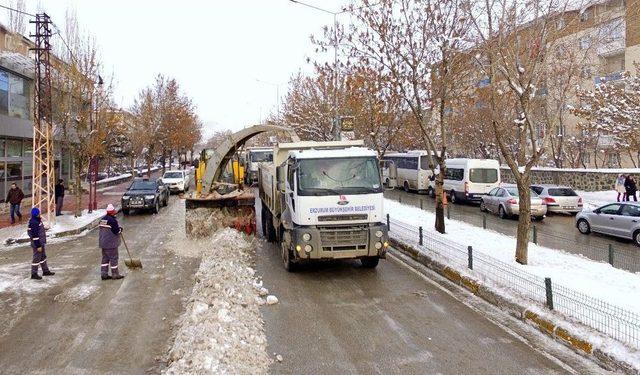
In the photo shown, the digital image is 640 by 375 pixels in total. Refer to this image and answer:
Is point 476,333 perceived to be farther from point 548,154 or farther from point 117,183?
point 117,183

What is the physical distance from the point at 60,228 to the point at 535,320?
1593 centimetres

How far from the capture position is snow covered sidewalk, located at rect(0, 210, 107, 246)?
15.3 meters

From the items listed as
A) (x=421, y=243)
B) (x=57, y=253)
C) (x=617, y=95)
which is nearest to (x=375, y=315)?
(x=421, y=243)

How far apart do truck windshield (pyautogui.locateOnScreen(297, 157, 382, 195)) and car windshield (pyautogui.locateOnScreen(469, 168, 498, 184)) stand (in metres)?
16.8

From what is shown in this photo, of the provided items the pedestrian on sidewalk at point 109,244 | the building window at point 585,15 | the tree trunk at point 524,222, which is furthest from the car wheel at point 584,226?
the pedestrian on sidewalk at point 109,244

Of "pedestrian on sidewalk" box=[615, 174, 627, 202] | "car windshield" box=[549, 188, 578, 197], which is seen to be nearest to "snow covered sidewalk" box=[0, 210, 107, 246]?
"car windshield" box=[549, 188, 578, 197]

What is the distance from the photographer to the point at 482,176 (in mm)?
25922

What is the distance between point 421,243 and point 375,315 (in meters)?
5.32

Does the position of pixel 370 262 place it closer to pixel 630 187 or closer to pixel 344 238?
pixel 344 238

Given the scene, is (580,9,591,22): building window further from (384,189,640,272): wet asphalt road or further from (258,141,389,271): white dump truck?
(384,189,640,272): wet asphalt road

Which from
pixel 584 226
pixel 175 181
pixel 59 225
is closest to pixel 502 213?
pixel 584 226

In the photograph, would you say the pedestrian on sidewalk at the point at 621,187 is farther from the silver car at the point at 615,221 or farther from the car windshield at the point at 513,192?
the silver car at the point at 615,221

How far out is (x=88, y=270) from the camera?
11305mm

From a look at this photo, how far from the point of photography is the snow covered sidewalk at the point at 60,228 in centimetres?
1532
